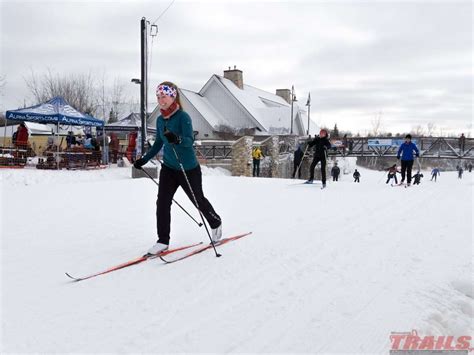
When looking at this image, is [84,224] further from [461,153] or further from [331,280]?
→ [461,153]

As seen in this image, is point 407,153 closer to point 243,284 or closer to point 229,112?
point 243,284

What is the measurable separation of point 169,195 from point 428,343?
9.33 ft

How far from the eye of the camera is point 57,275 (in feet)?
12.8

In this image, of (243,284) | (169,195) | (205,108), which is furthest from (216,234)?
(205,108)

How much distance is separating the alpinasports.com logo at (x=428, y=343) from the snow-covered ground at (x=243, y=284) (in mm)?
57

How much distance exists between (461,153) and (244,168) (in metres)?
13.9

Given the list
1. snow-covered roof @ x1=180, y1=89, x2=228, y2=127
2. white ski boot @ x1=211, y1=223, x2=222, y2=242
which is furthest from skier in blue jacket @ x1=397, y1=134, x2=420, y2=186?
snow-covered roof @ x1=180, y1=89, x2=228, y2=127

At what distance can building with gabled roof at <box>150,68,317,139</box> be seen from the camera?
121 ft

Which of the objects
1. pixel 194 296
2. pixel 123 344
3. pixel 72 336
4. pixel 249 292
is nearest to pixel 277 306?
pixel 249 292

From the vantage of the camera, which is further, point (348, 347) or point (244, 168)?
point (244, 168)

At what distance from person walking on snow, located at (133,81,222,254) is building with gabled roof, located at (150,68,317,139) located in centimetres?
3159

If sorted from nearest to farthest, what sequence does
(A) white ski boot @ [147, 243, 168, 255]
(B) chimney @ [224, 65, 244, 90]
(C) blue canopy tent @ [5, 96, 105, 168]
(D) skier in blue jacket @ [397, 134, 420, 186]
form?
(A) white ski boot @ [147, 243, 168, 255] < (D) skier in blue jacket @ [397, 134, 420, 186] < (C) blue canopy tent @ [5, 96, 105, 168] < (B) chimney @ [224, 65, 244, 90]

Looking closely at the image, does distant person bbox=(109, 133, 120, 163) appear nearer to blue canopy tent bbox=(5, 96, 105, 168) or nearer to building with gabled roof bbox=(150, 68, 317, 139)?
blue canopy tent bbox=(5, 96, 105, 168)

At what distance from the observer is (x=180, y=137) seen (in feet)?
14.9
